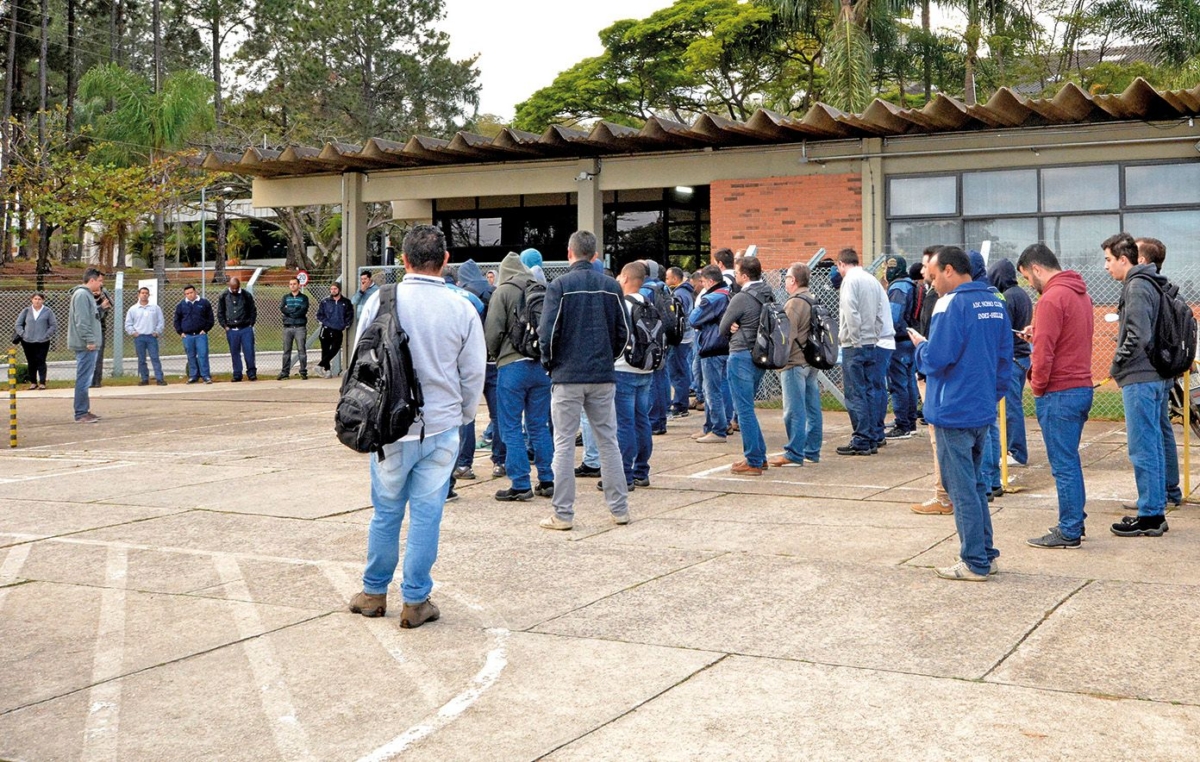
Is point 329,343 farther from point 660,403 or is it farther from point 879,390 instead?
point 879,390

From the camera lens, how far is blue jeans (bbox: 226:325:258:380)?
72.2ft

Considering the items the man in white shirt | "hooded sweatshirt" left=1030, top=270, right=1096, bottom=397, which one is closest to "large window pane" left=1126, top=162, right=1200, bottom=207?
"hooded sweatshirt" left=1030, top=270, right=1096, bottom=397

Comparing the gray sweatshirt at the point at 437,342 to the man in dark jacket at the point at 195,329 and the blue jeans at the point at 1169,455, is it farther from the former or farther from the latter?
the man in dark jacket at the point at 195,329

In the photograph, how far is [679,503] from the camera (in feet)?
29.2

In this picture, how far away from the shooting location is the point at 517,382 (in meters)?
8.76

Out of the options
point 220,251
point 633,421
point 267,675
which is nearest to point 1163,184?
point 633,421

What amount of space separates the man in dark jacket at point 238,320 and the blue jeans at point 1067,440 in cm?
1693

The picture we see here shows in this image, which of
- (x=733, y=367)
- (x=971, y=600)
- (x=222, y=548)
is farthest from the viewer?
(x=733, y=367)

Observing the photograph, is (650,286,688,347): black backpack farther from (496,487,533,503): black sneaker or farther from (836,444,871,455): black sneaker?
(496,487,533,503): black sneaker

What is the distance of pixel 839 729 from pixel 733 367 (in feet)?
19.8

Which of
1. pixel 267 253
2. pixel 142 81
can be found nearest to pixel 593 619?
pixel 142 81

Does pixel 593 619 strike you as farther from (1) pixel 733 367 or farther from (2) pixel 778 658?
(1) pixel 733 367

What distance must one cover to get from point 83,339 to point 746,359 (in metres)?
8.69

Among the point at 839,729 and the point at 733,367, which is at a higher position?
the point at 733,367
